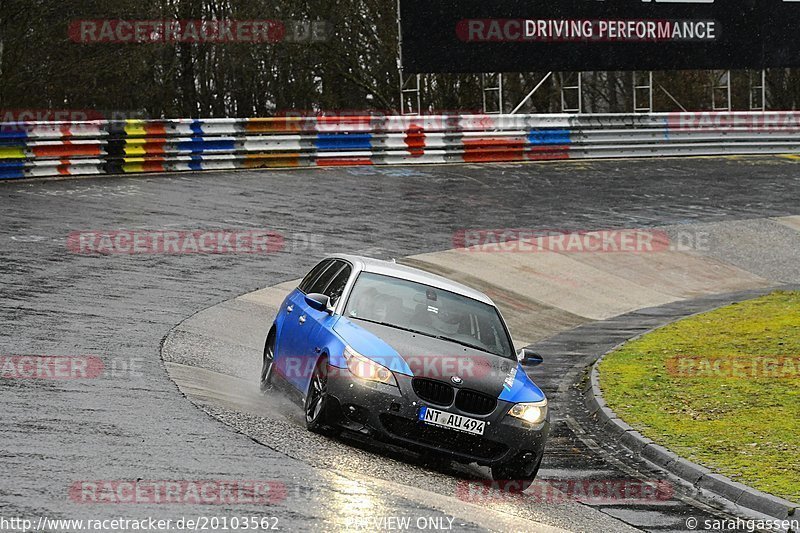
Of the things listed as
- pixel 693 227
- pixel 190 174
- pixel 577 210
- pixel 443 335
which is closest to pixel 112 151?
pixel 190 174

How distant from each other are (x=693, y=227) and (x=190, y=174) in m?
11.5

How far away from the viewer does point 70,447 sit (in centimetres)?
880

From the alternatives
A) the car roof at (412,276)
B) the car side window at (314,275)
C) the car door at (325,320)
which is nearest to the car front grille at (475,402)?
the car door at (325,320)

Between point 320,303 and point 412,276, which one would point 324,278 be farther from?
point 320,303

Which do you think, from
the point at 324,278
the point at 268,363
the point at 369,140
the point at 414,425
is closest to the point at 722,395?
the point at 324,278

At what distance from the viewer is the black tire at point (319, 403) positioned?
9891 millimetres

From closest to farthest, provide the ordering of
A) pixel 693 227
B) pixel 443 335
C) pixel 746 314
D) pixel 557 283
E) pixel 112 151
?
pixel 443 335
pixel 746 314
pixel 557 283
pixel 693 227
pixel 112 151

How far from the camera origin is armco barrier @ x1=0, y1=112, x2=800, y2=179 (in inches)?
1064

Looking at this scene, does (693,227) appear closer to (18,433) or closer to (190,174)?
(190,174)

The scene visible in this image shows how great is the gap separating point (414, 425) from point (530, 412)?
99cm

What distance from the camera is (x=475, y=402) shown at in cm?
980

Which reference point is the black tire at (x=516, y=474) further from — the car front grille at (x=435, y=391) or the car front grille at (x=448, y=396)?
the car front grille at (x=435, y=391)

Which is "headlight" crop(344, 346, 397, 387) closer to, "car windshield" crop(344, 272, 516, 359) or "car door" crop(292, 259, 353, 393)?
"car door" crop(292, 259, 353, 393)

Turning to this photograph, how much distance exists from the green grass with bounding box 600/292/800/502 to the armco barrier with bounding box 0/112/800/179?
42.2ft
